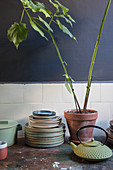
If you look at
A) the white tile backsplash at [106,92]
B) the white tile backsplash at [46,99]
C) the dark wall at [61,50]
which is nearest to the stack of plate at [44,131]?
the white tile backsplash at [46,99]

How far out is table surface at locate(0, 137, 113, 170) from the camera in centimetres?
86

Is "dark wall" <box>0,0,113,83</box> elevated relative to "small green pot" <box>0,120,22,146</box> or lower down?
elevated

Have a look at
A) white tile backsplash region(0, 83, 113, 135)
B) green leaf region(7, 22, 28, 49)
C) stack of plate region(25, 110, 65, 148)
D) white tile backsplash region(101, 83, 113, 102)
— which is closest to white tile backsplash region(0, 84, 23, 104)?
white tile backsplash region(0, 83, 113, 135)

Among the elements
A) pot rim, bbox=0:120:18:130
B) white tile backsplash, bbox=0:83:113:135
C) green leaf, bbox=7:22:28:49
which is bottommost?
pot rim, bbox=0:120:18:130

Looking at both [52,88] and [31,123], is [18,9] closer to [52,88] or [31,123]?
[52,88]

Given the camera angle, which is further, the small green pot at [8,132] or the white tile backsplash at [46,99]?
the white tile backsplash at [46,99]

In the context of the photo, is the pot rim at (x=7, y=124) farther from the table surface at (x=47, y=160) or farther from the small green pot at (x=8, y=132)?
the table surface at (x=47, y=160)

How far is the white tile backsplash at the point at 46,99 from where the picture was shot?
1.39 metres

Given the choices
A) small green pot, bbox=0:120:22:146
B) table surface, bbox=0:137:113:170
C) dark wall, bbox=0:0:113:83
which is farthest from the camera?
dark wall, bbox=0:0:113:83

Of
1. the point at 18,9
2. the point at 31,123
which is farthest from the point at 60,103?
the point at 18,9

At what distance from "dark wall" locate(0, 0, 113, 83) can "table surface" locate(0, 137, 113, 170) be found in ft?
1.77

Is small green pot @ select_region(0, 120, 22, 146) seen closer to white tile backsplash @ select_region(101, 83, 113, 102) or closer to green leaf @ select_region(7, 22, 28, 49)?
green leaf @ select_region(7, 22, 28, 49)

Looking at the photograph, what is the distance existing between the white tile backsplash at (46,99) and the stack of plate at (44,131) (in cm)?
24

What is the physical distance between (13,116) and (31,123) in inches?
11.2
